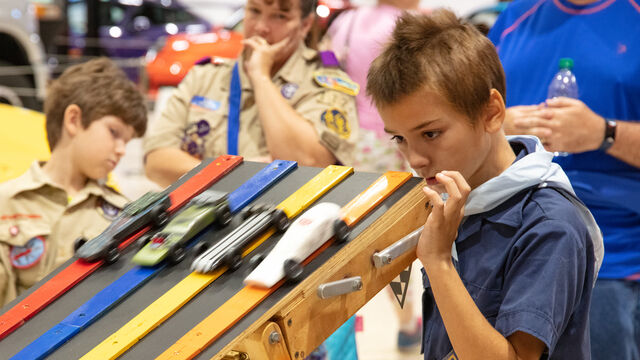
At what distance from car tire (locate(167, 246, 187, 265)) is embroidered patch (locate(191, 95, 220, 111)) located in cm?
112

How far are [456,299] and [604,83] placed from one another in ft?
3.33

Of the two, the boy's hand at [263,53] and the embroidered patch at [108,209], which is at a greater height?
the boy's hand at [263,53]

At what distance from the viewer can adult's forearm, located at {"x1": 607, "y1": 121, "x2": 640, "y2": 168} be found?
6.77 feet

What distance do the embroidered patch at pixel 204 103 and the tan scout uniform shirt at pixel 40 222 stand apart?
1.42ft

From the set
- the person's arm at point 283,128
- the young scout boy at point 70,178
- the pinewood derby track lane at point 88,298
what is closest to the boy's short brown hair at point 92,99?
the young scout boy at point 70,178

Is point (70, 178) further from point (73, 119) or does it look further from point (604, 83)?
point (604, 83)

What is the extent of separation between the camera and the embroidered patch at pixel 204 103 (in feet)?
8.58

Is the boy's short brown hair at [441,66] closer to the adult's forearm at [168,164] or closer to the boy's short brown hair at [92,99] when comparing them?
the adult's forearm at [168,164]

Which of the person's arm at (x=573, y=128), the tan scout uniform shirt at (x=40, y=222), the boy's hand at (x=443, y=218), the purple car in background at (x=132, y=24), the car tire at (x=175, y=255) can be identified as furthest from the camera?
the purple car in background at (x=132, y=24)

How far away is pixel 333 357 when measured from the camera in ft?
7.23

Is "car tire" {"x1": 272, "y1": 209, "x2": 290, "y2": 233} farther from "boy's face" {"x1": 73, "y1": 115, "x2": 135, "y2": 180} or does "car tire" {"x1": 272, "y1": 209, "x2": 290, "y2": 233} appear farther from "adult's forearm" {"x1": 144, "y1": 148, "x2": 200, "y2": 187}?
"boy's face" {"x1": 73, "y1": 115, "x2": 135, "y2": 180}

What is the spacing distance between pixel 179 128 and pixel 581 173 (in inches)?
51.7

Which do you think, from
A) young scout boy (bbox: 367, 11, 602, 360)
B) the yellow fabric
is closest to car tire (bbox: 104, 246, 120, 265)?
young scout boy (bbox: 367, 11, 602, 360)

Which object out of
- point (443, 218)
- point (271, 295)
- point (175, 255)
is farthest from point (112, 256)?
point (443, 218)
